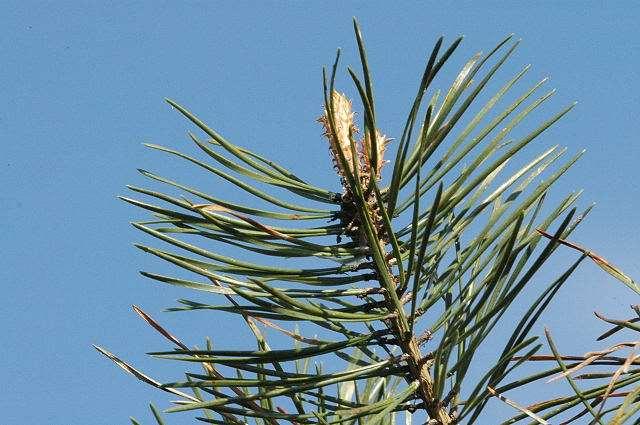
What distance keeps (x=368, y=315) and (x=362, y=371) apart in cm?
7

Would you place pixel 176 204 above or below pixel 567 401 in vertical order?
above

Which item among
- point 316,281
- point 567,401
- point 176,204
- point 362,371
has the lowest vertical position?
point 567,401

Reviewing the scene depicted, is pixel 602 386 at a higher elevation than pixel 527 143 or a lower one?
lower

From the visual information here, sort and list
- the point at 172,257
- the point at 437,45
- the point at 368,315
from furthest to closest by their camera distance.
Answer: the point at 368,315 → the point at 172,257 → the point at 437,45

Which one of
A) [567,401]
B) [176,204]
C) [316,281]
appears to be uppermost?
[176,204]

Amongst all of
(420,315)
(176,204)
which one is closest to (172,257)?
(176,204)

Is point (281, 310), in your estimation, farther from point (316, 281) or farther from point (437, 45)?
point (437, 45)

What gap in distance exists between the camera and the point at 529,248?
134 centimetres

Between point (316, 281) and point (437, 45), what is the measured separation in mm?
416

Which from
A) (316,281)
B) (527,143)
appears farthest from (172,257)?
(527,143)

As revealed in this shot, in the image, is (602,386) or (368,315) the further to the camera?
(368,315)

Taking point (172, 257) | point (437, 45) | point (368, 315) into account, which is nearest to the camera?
point (437, 45)

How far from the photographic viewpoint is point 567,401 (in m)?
1.29

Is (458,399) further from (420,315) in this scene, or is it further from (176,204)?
(176,204)
